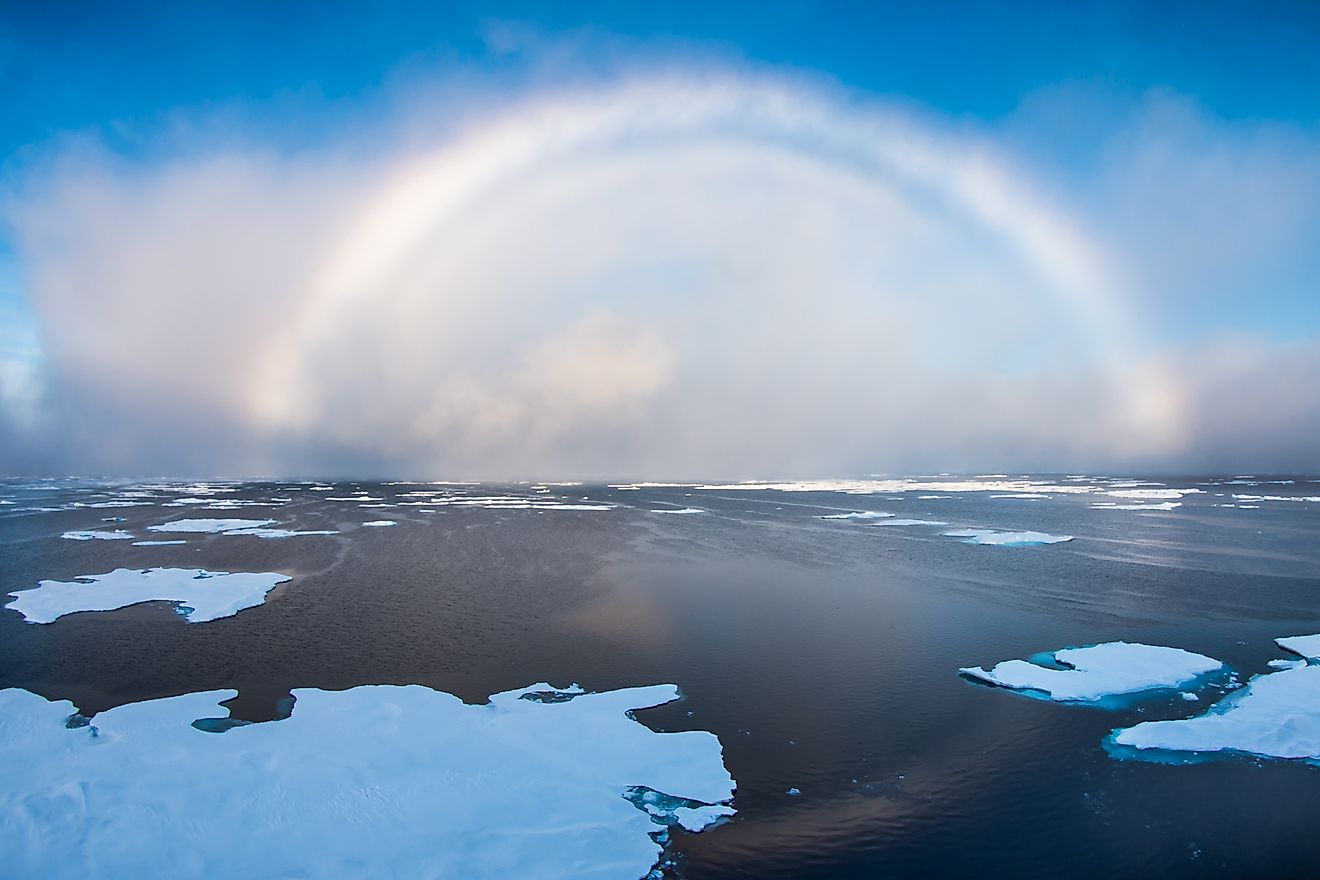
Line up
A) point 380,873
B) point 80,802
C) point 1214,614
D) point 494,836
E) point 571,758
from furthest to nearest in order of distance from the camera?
point 1214,614
point 571,758
point 80,802
point 494,836
point 380,873

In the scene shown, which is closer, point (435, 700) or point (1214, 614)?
point (435, 700)

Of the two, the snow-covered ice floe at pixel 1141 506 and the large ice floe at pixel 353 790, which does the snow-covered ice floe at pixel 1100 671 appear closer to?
the large ice floe at pixel 353 790

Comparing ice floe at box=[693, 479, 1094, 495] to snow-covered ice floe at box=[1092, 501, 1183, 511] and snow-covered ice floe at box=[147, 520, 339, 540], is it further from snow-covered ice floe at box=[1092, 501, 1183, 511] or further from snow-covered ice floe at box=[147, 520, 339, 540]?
snow-covered ice floe at box=[147, 520, 339, 540]

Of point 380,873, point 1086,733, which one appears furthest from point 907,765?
point 380,873

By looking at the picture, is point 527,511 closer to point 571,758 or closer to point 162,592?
point 162,592

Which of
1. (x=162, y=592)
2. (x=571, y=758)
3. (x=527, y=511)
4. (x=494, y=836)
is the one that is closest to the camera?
(x=494, y=836)

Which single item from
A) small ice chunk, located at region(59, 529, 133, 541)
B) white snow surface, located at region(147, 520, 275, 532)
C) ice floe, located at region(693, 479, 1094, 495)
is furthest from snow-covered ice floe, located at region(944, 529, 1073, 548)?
small ice chunk, located at region(59, 529, 133, 541)

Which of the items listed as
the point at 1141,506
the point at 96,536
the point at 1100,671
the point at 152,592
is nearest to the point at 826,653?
the point at 1100,671

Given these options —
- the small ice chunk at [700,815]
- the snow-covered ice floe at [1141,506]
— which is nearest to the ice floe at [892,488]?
the snow-covered ice floe at [1141,506]
